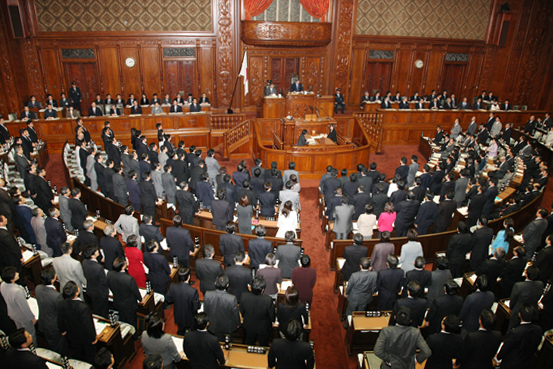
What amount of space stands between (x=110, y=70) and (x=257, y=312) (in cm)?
1441

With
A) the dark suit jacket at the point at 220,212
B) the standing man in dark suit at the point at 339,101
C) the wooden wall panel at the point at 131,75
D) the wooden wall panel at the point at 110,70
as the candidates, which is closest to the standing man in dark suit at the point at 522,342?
the dark suit jacket at the point at 220,212

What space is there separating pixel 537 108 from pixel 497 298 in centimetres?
1686

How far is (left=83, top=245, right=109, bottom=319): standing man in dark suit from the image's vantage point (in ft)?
15.8

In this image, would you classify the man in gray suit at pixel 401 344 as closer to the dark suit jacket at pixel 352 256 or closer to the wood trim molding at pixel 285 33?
the dark suit jacket at pixel 352 256

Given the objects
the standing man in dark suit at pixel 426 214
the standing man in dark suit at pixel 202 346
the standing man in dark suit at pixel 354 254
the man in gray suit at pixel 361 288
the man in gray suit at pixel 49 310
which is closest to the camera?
the standing man in dark suit at pixel 202 346

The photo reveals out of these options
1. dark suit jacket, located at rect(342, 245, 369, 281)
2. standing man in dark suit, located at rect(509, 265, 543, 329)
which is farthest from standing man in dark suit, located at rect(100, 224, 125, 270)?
standing man in dark suit, located at rect(509, 265, 543, 329)

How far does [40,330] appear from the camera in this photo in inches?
187

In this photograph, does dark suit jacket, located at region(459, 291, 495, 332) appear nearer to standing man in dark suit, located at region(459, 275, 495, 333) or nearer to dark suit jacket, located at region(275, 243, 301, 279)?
standing man in dark suit, located at region(459, 275, 495, 333)

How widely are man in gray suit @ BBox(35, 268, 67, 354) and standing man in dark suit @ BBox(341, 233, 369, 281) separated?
3.88m

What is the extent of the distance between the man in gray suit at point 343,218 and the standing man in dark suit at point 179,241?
107 inches

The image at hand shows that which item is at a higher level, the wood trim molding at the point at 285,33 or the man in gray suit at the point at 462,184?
the wood trim molding at the point at 285,33

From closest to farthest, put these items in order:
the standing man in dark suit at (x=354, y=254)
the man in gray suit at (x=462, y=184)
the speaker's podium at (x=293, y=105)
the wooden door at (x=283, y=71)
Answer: the standing man in dark suit at (x=354, y=254)
the man in gray suit at (x=462, y=184)
the speaker's podium at (x=293, y=105)
the wooden door at (x=283, y=71)

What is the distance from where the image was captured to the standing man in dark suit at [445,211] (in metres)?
7.12

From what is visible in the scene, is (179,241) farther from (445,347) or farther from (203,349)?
(445,347)
